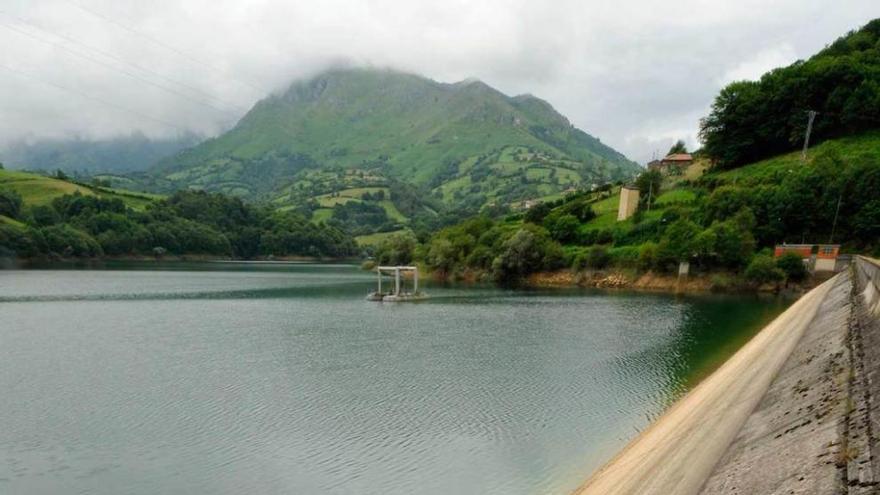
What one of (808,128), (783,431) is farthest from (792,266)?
(783,431)

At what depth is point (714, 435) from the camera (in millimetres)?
15188

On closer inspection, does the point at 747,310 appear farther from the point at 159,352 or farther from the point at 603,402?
the point at 159,352

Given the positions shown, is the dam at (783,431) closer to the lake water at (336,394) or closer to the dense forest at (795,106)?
the lake water at (336,394)

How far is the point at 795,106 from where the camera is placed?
110 meters

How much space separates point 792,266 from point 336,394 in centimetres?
7832

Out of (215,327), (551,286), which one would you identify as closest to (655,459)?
(215,327)

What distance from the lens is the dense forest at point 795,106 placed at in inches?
4008

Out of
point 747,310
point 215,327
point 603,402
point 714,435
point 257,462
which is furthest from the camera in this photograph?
point 747,310

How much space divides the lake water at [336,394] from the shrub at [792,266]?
20643 millimetres

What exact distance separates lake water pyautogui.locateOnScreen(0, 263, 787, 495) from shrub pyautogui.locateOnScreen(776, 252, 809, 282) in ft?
67.7

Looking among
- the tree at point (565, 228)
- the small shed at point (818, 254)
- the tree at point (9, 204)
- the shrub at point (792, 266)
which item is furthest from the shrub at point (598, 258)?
the tree at point (9, 204)

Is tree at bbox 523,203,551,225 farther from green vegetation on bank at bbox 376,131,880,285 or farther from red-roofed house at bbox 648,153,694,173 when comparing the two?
red-roofed house at bbox 648,153,694,173

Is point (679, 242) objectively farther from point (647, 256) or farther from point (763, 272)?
point (763, 272)

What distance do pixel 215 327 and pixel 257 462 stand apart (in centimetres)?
3886
